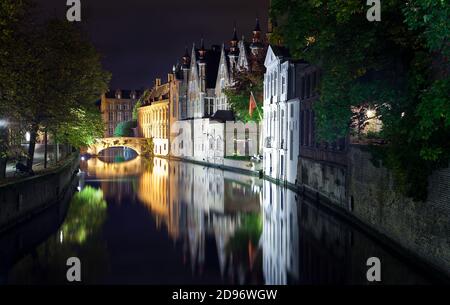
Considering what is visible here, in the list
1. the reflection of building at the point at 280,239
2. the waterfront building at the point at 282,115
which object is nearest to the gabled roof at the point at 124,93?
the waterfront building at the point at 282,115

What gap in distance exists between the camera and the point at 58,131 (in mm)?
36375

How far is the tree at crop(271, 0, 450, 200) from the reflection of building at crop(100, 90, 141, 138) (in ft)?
445

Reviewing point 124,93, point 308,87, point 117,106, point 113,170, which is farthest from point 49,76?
point 124,93

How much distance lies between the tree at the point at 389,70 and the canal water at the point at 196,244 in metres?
4.01

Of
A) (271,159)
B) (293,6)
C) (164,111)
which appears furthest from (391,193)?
(164,111)

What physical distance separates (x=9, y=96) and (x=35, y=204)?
600 cm

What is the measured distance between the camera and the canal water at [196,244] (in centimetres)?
1769

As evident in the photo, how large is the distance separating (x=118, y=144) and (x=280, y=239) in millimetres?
84825

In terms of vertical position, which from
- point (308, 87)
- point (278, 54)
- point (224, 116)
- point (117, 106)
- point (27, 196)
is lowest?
point (27, 196)

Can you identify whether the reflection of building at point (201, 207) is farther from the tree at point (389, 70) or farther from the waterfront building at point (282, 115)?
the tree at point (389, 70)

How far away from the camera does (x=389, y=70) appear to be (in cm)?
1991

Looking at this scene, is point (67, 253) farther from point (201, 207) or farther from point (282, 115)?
point (282, 115)

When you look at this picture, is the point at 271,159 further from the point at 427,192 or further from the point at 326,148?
the point at 427,192

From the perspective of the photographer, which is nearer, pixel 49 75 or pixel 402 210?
pixel 402 210
